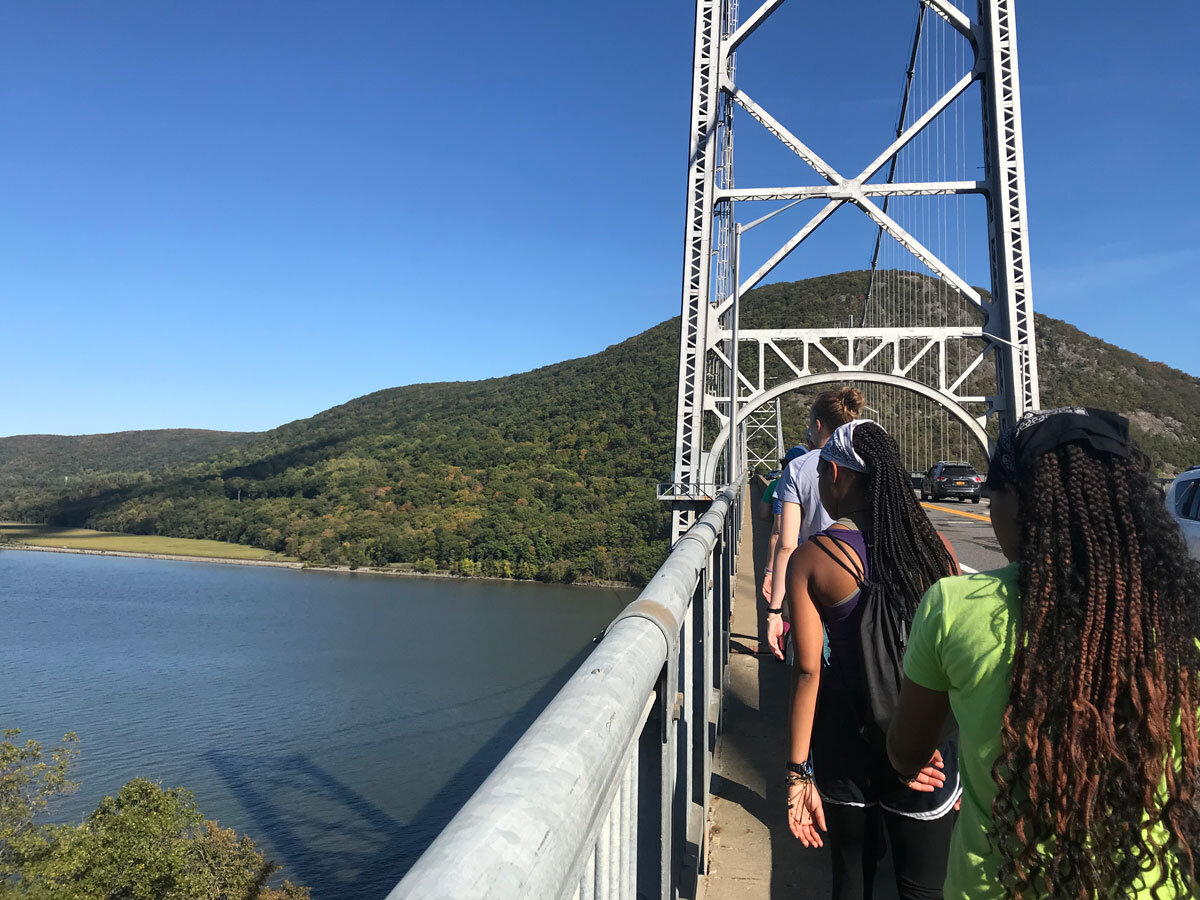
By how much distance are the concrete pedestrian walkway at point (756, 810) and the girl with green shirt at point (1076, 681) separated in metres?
1.50

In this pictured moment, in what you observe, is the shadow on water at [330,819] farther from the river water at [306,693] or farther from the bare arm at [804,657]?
the bare arm at [804,657]

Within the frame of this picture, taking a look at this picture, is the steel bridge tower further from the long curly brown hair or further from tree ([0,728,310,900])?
tree ([0,728,310,900])

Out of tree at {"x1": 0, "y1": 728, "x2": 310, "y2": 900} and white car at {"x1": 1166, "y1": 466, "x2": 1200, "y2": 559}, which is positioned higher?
white car at {"x1": 1166, "y1": 466, "x2": 1200, "y2": 559}

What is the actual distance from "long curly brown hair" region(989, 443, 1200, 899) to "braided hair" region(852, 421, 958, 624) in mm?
810

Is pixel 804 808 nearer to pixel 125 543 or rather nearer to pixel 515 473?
pixel 515 473

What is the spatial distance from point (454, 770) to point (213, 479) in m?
107

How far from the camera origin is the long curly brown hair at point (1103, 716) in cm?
110

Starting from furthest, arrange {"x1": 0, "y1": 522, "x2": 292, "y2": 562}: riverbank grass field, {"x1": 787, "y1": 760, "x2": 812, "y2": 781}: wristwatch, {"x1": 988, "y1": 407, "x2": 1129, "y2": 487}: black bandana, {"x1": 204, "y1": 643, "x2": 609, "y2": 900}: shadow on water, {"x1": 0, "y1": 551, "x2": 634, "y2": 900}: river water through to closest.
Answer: {"x1": 0, "y1": 522, "x2": 292, "y2": 562}: riverbank grass field, {"x1": 0, "y1": 551, "x2": 634, "y2": 900}: river water, {"x1": 204, "y1": 643, "x2": 609, "y2": 900}: shadow on water, {"x1": 787, "y1": 760, "x2": 812, "y2": 781}: wristwatch, {"x1": 988, "y1": 407, "x2": 1129, "y2": 487}: black bandana

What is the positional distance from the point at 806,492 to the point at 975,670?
7.40ft

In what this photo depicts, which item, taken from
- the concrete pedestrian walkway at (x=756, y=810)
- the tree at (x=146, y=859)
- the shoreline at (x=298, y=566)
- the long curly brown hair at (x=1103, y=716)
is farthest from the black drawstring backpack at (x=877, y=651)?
the shoreline at (x=298, y=566)

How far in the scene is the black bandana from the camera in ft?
4.11

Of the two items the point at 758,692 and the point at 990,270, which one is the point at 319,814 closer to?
the point at 990,270

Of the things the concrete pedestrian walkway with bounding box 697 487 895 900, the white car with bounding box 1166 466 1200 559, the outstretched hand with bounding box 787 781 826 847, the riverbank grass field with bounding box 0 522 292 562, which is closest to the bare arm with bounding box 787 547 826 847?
the outstretched hand with bounding box 787 781 826 847

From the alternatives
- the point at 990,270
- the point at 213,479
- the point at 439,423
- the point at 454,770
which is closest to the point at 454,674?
the point at 454,770
